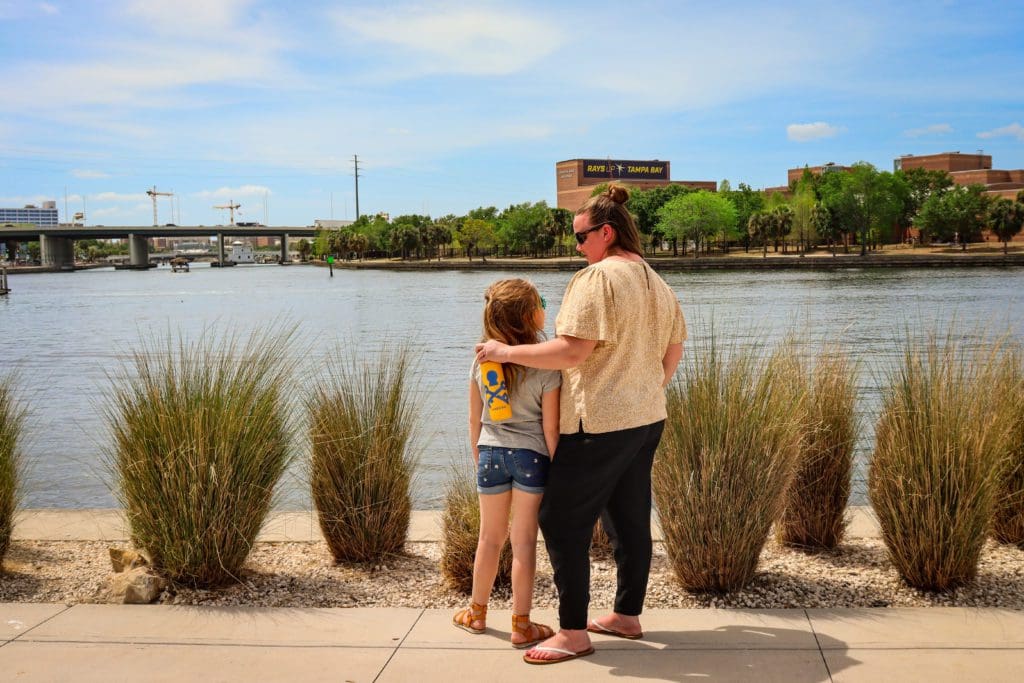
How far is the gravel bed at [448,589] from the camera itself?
4309 mm

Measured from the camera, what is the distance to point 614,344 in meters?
3.50

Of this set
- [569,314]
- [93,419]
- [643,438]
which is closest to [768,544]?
[643,438]

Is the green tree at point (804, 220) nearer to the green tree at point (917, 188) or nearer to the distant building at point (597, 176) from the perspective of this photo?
the green tree at point (917, 188)

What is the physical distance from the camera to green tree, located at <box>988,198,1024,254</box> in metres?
93.7

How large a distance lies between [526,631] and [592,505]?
629 mm

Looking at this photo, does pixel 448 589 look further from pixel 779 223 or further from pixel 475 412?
pixel 779 223

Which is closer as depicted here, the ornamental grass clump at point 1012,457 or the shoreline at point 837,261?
the ornamental grass clump at point 1012,457

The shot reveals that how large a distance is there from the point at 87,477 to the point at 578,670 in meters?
8.36

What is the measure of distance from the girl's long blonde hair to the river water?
3.43 feet

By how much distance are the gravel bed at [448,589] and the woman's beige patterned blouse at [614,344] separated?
123cm

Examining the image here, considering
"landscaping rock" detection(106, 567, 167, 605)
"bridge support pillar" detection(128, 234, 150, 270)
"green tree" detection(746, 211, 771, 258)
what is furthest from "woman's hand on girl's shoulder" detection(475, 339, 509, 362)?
"bridge support pillar" detection(128, 234, 150, 270)

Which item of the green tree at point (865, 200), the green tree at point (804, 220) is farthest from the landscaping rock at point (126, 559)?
the green tree at point (804, 220)

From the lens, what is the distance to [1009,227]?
9438 cm

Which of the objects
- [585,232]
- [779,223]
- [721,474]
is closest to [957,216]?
[779,223]
